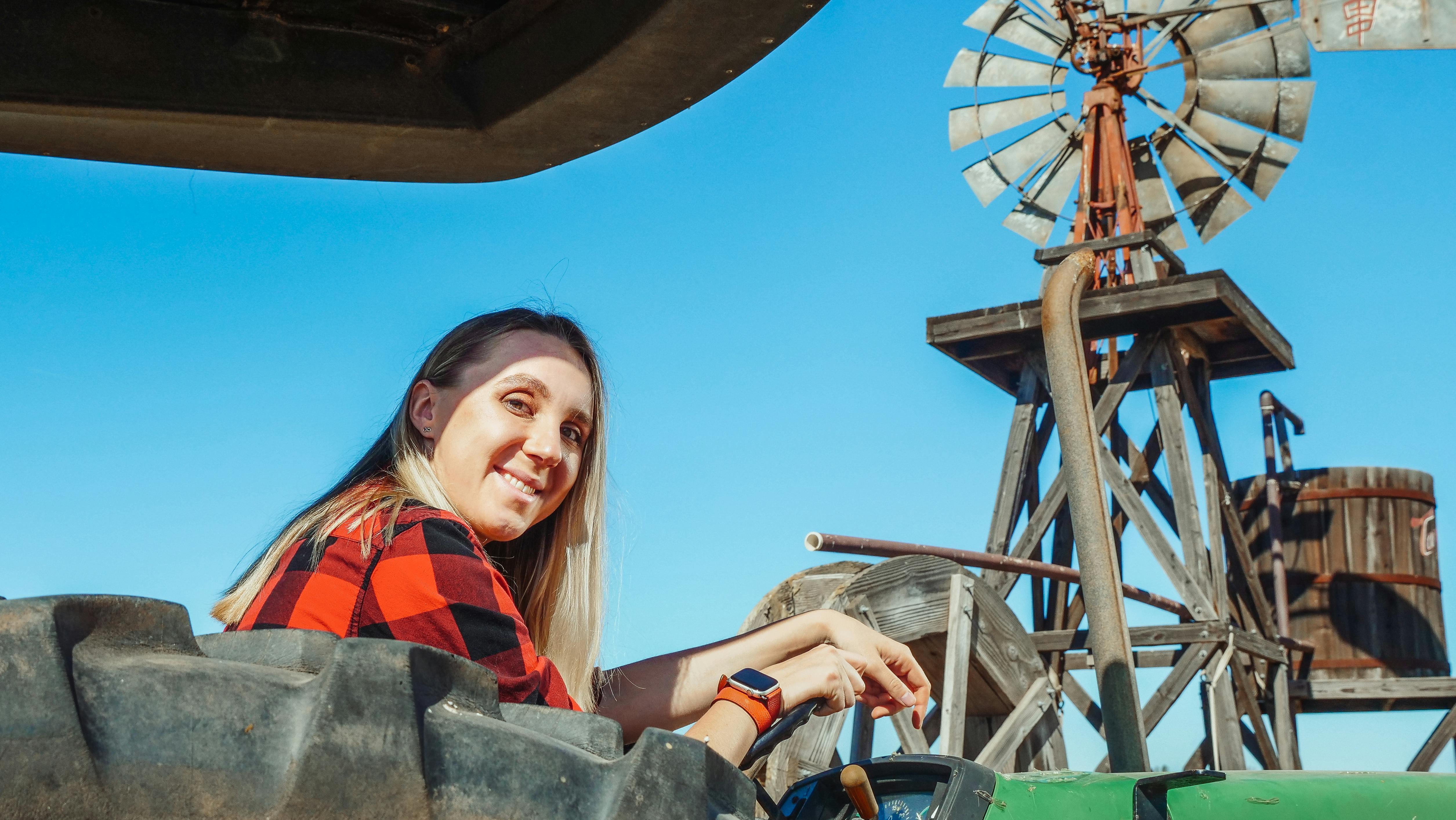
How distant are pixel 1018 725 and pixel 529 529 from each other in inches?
189

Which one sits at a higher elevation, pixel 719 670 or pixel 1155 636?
pixel 719 670

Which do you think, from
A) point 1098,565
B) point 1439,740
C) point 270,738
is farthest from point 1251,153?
point 270,738

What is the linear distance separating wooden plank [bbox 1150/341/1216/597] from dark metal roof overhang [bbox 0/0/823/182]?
6973mm

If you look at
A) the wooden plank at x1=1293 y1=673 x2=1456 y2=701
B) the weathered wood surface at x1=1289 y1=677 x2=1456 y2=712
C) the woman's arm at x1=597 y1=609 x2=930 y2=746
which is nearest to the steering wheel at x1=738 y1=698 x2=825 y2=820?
the woman's arm at x1=597 y1=609 x2=930 y2=746

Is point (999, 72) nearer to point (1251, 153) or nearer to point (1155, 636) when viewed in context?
point (1251, 153)

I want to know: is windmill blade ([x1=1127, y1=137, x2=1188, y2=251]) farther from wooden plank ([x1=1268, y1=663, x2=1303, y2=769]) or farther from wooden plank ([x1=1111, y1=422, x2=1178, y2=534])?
wooden plank ([x1=1268, y1=663, x2=1303, y2=769])

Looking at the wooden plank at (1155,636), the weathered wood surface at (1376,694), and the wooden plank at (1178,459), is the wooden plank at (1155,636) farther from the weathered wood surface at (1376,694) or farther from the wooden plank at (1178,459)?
the weathered wood surface at (1376,694)

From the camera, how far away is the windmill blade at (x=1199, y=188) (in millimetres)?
9344

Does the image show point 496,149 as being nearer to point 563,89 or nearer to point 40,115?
point 563,89

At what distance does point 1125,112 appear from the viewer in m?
9.69

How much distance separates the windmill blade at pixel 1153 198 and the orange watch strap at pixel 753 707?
8.50 meters

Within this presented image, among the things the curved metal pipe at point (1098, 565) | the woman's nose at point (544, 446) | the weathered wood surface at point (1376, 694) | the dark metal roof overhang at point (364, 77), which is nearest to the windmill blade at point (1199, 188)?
the weathered wood surface at point (1376, 694)

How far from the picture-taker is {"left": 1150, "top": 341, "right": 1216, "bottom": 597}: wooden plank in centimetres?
812

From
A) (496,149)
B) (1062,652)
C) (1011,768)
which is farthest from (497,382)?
(1062,652)
